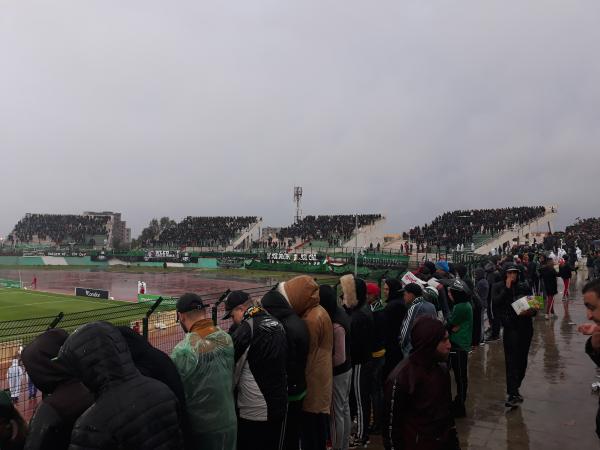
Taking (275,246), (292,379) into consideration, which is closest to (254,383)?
(292,379)

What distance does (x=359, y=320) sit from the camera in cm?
501

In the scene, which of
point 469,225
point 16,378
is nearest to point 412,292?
point 16,378

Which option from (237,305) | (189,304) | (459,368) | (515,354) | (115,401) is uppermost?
(189,304)

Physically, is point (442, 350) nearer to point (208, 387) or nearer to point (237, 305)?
point (208, 387)

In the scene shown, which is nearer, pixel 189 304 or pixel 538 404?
pixel 189 304

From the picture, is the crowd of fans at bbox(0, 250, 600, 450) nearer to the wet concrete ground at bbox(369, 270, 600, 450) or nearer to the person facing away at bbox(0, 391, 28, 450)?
the person facing away at bbox(0, 391, 28, 450)

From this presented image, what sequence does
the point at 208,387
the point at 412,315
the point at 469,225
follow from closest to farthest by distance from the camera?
the point at 208,387, the point at 412,315, the point at 469,225

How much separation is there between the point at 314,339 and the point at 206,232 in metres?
67.5

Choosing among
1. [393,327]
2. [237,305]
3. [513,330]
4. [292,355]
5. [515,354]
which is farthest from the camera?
[513,330]

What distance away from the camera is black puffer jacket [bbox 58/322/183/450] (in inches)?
82.2

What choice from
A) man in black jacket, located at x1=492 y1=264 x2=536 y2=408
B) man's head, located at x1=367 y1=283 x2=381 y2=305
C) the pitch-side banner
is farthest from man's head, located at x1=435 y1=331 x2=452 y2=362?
the pitch-side banner

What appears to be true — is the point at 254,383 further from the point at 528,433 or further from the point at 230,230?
the point at 230,230

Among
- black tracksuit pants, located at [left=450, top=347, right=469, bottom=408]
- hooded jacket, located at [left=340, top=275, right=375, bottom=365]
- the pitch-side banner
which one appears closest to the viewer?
hooded jacket, located at [left=340, top=275, right=375, bottom=365]

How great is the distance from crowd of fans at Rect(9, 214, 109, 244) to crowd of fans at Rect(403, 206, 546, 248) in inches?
2261
